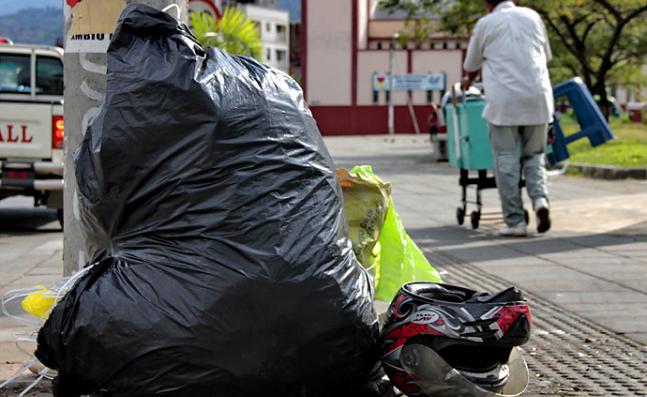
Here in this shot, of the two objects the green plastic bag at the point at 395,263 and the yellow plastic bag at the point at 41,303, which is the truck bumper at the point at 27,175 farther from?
the yellow plastic bag at the point at 41,303

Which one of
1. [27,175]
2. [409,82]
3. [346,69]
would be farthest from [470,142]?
[409,82]

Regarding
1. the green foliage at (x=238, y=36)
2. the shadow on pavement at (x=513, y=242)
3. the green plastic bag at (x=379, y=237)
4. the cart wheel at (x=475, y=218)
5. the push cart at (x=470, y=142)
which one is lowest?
the shadow on pavement at (x=513, y=242)

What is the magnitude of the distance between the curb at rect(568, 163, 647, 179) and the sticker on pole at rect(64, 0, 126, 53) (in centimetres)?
1164

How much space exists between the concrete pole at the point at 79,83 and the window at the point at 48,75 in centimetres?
649

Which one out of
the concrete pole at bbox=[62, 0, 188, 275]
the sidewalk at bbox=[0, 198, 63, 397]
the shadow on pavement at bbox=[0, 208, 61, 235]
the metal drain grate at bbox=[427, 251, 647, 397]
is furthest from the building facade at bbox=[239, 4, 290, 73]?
the concrete pole at bbox=[62, 0, 188, 275]

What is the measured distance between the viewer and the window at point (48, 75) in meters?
10.6

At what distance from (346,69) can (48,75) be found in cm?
4490

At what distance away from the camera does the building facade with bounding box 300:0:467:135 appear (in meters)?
54.7

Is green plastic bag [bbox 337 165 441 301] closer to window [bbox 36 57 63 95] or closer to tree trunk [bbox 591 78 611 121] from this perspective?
window [bbox 36 57 63 95]

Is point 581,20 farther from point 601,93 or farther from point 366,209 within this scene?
point 366,209

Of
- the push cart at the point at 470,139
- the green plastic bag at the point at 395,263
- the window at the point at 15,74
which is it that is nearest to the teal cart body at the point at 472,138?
the push cart at the point at 470,139

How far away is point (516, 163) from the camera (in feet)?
27.5

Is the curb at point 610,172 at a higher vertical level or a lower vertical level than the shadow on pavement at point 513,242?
higher

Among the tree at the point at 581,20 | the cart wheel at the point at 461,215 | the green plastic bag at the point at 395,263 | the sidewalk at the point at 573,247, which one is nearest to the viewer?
the green plastic bag at the point at 395,263
